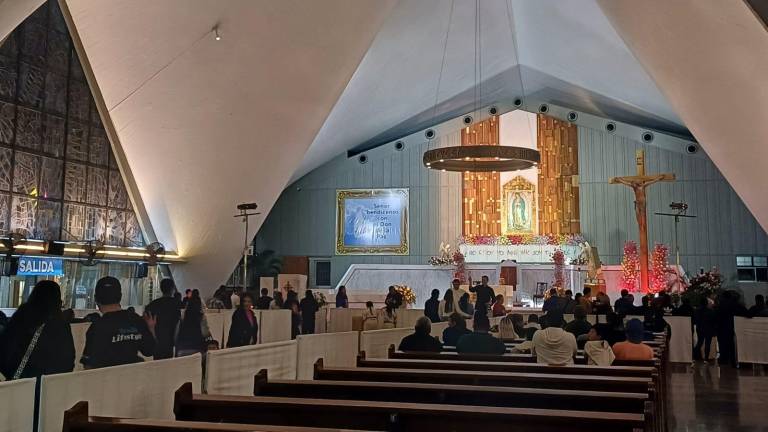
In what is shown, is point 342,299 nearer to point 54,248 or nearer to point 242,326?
point 54,248

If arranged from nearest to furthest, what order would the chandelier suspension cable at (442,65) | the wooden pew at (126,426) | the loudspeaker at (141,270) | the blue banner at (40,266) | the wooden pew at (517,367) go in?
1. the wooden pew at (126,426)
2. the wooden pew at (517,367)
3. the blue banner at (40,266)
4. the loudspeaker at (141,270)
5. the chandelier suspension cable at (442,65)

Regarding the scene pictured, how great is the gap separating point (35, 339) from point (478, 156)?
8211 millimetres

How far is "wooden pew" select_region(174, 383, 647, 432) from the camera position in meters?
3.04

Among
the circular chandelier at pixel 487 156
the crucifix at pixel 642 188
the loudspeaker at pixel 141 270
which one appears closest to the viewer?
the circular chandelier at pixel 487 156

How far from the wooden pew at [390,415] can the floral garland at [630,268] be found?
1425 cm

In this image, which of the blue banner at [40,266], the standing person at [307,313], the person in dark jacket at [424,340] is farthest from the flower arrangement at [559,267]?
the person in dark jacket at [424,340]

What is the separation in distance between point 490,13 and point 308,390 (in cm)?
1254

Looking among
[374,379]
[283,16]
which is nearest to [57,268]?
[283,16]

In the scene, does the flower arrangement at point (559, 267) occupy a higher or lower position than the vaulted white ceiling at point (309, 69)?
lower

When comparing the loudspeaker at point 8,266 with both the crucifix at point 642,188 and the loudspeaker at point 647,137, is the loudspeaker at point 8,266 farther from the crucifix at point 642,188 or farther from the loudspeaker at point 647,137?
the loudspeaker at point 647,137

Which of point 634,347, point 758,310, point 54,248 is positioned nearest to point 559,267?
point 758,310

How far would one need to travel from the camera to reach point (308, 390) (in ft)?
13.6

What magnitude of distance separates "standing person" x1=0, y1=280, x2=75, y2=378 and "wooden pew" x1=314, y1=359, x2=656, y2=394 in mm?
1852

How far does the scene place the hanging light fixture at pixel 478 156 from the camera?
1090cm
